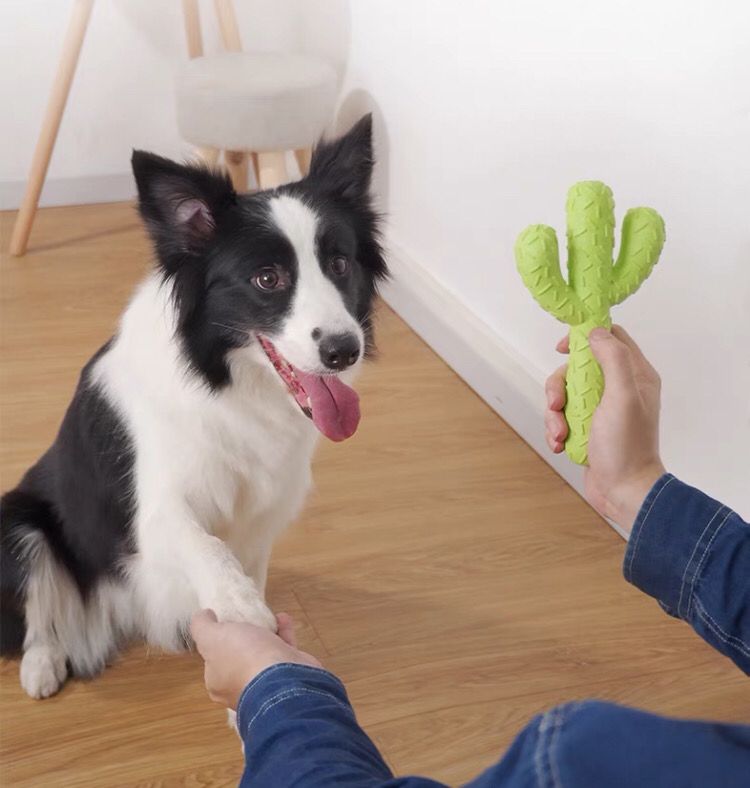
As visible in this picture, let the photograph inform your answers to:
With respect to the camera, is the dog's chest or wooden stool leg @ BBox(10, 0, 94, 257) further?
wooden stool leg @ BBox(10, 0, 94, 257)

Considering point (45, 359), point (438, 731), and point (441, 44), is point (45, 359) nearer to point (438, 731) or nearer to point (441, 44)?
point (441, 44)

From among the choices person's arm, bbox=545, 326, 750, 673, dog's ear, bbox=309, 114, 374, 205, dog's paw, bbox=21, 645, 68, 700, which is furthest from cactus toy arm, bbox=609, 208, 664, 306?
dog's paw, bbox=21, 645, 68, 700

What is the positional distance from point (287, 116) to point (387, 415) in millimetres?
1005

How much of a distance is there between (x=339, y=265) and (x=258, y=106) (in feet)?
5.04

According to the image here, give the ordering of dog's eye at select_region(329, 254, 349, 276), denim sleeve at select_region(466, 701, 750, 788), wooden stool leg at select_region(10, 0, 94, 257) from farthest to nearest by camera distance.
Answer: wooden stool leg at select_region(10, 0, 94, 257), dog's eye at select_region(329, 254, 349, 276), denim sleeve at select_region(466, 701, 750, 788)

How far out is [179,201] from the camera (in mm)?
1368

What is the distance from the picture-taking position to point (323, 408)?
1427 mm

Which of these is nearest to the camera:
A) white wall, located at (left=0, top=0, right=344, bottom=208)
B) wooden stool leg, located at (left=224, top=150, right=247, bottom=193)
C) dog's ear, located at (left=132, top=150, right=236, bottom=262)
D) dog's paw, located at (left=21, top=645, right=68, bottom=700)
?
dog's ear, located at (left=132, top=150, right=236, bottom=262)

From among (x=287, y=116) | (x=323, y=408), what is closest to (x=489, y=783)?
(x=323, y=408)

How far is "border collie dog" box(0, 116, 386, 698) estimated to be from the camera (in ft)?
4.53

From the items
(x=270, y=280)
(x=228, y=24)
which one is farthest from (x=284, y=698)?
(x=228, y=24)

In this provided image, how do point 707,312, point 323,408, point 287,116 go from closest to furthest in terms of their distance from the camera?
point 323,408
point 707,312
point 287,116

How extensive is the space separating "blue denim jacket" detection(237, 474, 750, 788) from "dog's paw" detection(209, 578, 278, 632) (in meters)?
0.36

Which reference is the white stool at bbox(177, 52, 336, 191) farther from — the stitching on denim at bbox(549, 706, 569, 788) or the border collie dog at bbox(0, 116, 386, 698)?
the stitching on denim at bbox(549, 706, 569, 788)
